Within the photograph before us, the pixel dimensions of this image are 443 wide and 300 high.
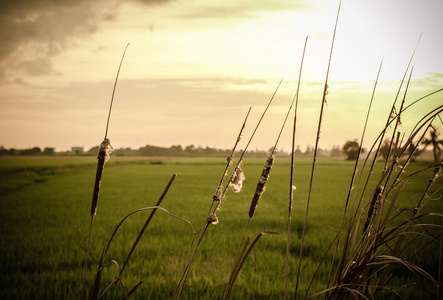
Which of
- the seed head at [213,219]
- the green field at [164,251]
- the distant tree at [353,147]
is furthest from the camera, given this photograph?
the green field at [164,251]

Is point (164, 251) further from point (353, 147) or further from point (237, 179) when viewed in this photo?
point (353, 147)

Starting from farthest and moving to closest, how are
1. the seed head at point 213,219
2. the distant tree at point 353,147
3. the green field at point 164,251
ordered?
the green field at point 164,251 → the distant tree at point 353,147 → the seed head at point 213,219

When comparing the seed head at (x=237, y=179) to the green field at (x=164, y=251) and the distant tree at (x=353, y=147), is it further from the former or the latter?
the distant tree at (x=353, y=147)

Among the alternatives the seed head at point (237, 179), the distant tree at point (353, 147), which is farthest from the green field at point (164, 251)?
the distant tree at point (353, 147)

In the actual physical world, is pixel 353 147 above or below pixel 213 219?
above

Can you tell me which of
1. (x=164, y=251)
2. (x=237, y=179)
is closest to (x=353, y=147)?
(x=164, y=251)

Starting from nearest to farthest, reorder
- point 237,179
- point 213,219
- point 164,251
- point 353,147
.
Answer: point 213,219 < point 237,179 < point 164,251 < point 353,147

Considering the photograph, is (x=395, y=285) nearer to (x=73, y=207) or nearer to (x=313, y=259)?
(x=313, y=259)

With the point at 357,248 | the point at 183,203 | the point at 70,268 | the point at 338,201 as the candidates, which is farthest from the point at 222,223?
the point at 357,248

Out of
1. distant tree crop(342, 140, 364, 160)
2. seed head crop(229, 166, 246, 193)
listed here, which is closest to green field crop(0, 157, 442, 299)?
seed head crop(229, 166, 246, 193)

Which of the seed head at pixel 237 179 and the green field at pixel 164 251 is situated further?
the green field at pixel 164 251

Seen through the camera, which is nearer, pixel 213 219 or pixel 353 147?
pixel 213 219

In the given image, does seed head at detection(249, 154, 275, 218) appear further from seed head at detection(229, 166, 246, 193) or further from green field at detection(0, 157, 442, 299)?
green field at detection(0, 157, 442, 299)

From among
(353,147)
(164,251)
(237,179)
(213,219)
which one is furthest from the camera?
(353,147)
